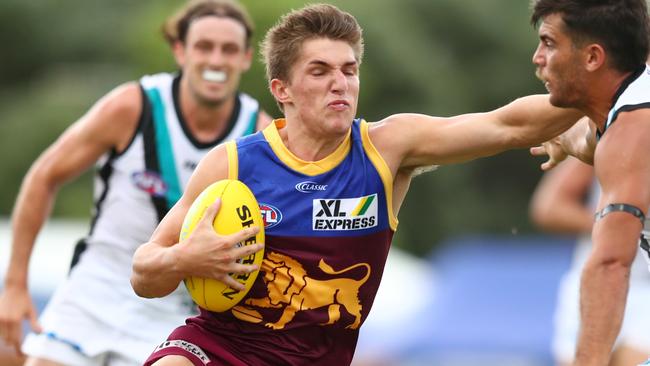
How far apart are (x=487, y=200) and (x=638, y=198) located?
33.6 meters

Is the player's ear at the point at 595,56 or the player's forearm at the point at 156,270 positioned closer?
the player's ear at the point at 595,56

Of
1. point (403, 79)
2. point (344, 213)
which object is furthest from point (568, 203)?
point (403, 79)

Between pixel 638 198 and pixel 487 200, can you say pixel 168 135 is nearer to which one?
pixel 638 198

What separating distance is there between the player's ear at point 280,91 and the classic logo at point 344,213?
0.56 m

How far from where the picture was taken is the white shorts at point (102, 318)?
7.91 m

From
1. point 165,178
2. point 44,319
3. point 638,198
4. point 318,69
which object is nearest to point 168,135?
point 165,178

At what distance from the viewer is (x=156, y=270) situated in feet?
19.2

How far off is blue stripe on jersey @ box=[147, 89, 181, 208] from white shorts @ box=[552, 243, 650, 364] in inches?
102

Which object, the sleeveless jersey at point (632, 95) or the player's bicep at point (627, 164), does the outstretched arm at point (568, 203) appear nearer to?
the sleeveless jersey at point (632, 95)

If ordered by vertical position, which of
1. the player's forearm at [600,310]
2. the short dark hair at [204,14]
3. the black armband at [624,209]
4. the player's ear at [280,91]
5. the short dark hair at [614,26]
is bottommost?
the player's forearm at [600,310]

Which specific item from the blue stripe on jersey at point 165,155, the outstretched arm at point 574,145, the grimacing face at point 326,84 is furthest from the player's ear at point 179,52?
the outstretched arm at point 574,145

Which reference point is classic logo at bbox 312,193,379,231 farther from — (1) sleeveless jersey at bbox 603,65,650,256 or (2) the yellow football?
(1) sleeveless jersey at bbox 603,65,650,256

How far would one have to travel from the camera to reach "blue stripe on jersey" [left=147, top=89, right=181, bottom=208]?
7949 mm

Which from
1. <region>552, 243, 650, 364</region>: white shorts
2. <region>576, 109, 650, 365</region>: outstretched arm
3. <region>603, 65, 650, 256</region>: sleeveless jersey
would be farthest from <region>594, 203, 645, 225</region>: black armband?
<region>552, 243, 650, 364</region>: white shorts
